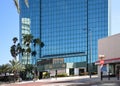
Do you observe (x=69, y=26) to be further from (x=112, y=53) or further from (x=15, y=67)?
(x=112, y=53)

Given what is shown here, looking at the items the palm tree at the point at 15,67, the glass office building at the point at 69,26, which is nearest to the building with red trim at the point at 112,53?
the palm tree at the point at 15,67

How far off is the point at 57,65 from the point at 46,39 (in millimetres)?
38242

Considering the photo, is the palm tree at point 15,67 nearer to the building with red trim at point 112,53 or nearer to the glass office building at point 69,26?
the glass office building at point 69,26

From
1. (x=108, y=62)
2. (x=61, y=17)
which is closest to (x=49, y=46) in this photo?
(x=61, y=17)

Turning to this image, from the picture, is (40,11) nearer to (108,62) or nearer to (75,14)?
(75,14)

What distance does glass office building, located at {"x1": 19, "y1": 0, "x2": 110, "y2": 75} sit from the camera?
143m

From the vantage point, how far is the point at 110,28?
472ft

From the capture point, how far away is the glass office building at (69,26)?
142875 millimetres

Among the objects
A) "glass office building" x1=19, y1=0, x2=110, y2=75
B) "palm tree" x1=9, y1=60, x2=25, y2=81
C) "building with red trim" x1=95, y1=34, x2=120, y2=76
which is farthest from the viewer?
"glass office building" x1=19, y1=0, x2=110, y2=75

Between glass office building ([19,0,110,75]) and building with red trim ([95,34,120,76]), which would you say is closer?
building with red trim ([95,34,120,76])

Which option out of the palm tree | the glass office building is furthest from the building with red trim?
the glass office building

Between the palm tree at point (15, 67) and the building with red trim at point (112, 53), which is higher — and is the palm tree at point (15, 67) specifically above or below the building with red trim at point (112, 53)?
below

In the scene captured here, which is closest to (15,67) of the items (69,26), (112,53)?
(69,26)

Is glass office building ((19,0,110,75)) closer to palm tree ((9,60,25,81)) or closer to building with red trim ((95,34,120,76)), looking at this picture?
palm tree ((9,60,25,81))
